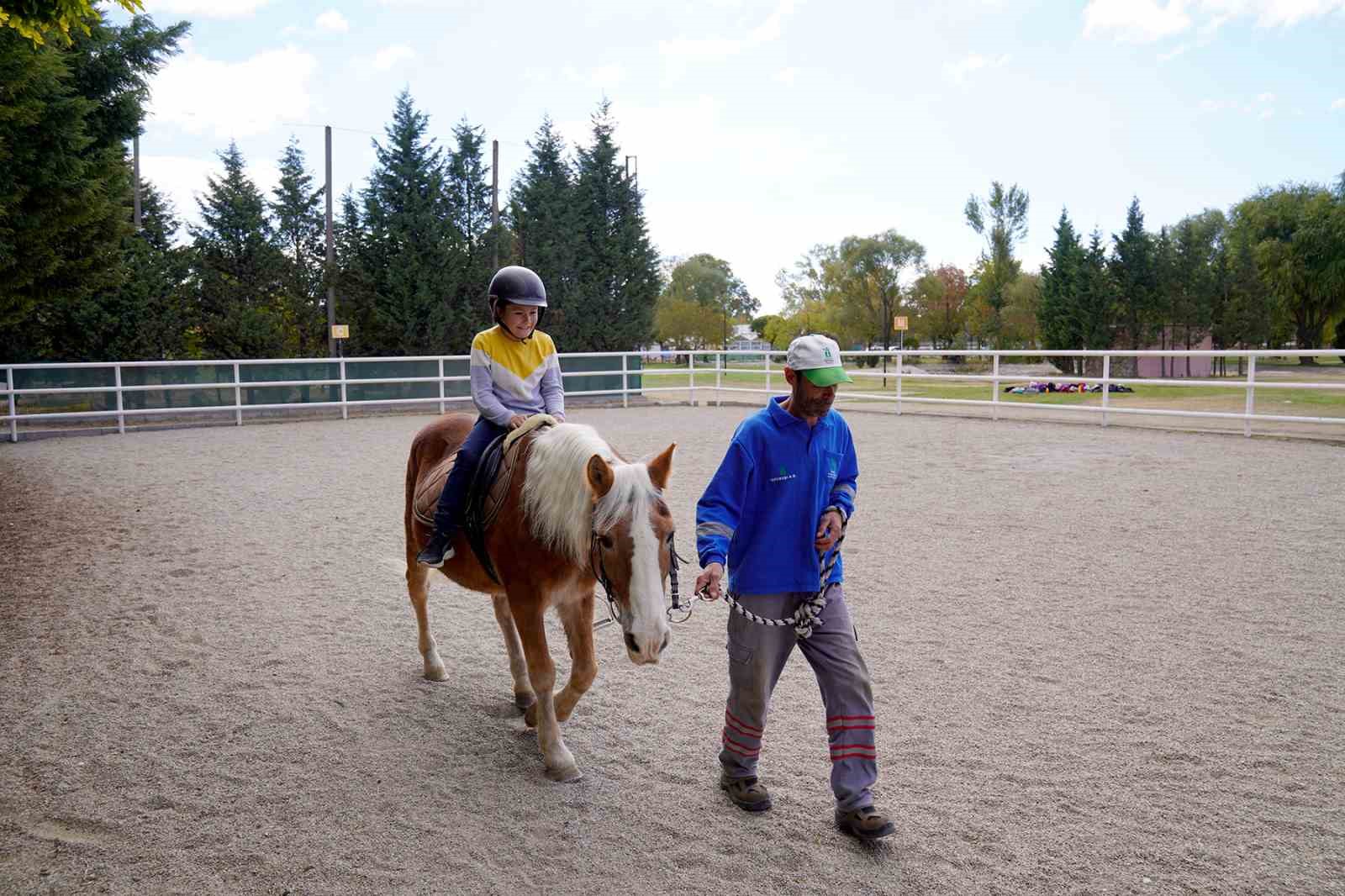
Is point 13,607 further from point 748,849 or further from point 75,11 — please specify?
point 748,849

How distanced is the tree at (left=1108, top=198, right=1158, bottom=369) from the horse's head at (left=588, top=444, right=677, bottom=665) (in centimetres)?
4408

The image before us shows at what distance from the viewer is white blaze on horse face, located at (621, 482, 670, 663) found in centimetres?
270

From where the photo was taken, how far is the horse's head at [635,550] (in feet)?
8.88

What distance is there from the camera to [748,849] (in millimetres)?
2783

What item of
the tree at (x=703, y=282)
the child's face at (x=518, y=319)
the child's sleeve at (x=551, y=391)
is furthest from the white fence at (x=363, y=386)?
the tree at (x=703, y=282)

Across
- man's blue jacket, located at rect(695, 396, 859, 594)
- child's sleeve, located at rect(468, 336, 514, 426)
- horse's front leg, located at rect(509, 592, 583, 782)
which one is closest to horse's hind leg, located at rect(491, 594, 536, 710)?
horse's front leg, located at rect(509, 592, 583, 782)

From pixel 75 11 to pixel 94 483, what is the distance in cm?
673

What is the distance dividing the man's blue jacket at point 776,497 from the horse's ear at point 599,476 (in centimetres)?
33

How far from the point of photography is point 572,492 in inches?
121

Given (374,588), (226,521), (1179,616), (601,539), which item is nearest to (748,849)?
(601,539)

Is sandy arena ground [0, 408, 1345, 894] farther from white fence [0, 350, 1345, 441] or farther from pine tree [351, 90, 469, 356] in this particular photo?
pine tree [351, 90, 469, 356]

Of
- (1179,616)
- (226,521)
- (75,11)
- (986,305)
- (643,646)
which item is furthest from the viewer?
(986,305)

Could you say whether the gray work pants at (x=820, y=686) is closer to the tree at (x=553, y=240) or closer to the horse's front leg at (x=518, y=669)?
the horse's front leg at (x=518, y=669)

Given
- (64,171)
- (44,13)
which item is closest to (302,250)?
(64,171)
